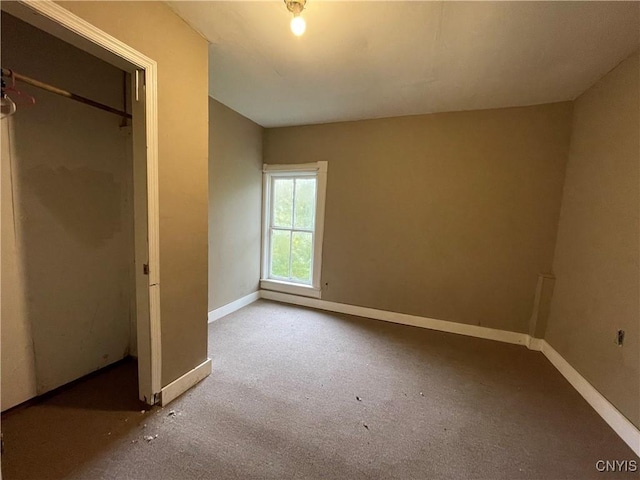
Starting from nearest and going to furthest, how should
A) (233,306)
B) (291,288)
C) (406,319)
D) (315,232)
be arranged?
(406,319) → (233,306) → (315,232) → (291,288)

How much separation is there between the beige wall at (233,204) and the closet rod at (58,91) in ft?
3.17

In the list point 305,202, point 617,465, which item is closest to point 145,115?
point 305,202

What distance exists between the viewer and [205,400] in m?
1.89

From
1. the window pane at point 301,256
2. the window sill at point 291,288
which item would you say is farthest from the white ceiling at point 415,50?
the window sill at point 291,288

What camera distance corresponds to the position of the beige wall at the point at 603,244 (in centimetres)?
178

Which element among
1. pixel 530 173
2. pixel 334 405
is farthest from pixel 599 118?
pixel 334 405

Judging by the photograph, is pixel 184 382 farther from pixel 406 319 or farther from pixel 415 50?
pixel 415 50

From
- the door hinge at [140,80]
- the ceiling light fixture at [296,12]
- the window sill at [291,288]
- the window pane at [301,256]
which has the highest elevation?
the ceiling light fixture at [296,12]

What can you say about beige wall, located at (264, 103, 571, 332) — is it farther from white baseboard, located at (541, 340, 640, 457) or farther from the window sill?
white baseboard, located at (541, 340, 640, 457)

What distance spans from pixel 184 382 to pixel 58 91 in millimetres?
1974

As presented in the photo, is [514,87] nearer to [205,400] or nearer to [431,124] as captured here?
[431,124]

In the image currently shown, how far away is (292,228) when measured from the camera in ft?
12.7

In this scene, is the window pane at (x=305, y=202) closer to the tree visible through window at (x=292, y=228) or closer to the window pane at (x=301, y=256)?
the tree visible through window at (x=292, y=228)

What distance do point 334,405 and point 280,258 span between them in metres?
2.36
